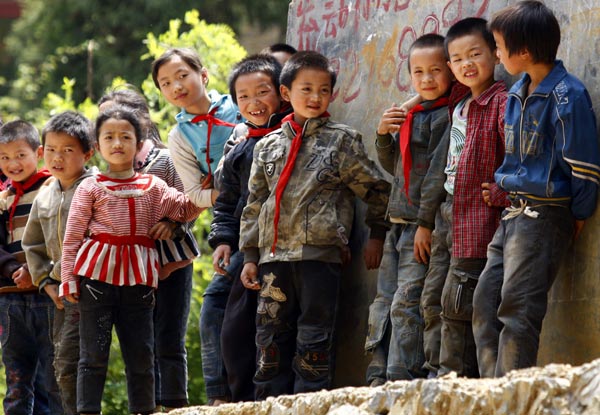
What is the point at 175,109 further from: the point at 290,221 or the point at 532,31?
the point at 532,31

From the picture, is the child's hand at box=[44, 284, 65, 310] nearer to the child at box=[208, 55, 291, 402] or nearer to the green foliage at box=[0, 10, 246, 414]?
the child at box=[208, 55, 291, 402]

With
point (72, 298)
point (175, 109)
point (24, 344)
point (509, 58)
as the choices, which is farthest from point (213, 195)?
point (175, 109)

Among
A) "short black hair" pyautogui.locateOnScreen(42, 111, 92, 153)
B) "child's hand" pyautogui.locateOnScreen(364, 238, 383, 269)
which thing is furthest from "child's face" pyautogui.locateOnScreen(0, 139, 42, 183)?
"child's hand" pyautogui.locateOnScreen(364, 238, 383, 269)

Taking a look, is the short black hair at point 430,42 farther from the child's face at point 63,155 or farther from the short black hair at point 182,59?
the child's face at point 63,155

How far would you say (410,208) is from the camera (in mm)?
5812

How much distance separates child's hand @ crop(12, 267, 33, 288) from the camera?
23.4 ft

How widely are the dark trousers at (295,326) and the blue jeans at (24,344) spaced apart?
1615 mm

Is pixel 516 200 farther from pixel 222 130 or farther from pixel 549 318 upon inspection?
pixel 222 130

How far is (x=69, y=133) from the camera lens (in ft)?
22.7

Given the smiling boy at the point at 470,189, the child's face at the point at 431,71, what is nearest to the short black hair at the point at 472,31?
the smiling boy at the point at 470,189

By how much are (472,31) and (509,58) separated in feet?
1.35

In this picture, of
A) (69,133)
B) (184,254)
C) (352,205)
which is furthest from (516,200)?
(69,133)

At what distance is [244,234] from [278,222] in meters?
0.26

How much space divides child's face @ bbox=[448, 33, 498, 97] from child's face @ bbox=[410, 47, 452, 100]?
24 cm
